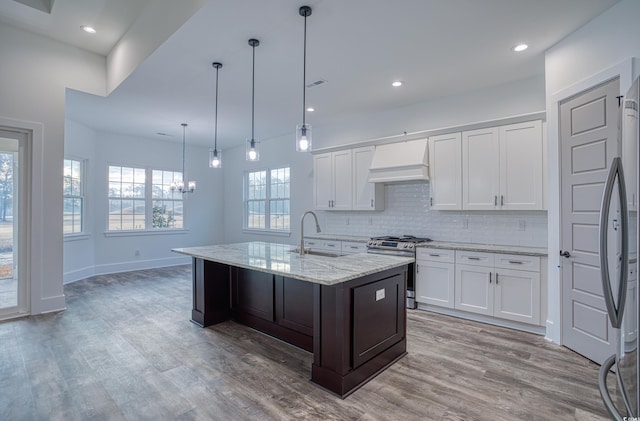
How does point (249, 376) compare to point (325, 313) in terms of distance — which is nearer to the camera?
point (325, 313)

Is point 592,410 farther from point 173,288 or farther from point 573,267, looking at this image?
point 173,288

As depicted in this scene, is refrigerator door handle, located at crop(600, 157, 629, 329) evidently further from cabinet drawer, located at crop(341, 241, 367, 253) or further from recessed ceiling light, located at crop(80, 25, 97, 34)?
recessed ceiling light, located at crop(80, 25, 97, 34)

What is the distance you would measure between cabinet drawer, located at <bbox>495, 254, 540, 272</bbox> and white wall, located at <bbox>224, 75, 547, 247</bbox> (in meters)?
0.55

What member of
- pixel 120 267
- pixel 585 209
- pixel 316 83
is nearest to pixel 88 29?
pixel 316 83

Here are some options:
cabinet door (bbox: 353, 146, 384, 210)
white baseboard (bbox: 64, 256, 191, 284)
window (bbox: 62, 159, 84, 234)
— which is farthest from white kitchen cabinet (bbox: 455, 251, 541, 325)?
window (bbox: 62, 159, 84, 234)

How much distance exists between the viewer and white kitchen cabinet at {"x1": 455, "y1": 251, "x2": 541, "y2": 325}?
3.38 m

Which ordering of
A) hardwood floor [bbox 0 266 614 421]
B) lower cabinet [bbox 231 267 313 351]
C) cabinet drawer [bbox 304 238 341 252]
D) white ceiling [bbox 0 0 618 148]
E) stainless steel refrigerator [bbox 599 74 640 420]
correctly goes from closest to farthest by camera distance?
stainless steel refrigerator [bbox 599 74 640 420] → hardwood floor [bbox 0 266 614 421] → white ceiling [bbox 0 0 618 148] → lower cabinet [bbox 231 267 313 351] → cabinet drawer [bbox 304 238 341 252]

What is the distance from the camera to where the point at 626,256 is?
3.97ft

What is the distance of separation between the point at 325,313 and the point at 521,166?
290 centimetres

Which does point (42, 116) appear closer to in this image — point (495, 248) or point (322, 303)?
point (322, 303)

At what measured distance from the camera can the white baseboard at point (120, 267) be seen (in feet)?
18.9

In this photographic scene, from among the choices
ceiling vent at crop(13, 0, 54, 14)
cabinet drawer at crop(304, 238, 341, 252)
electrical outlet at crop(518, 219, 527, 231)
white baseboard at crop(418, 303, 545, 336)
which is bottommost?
white baseboard at crop(418, 303, 545, 336)

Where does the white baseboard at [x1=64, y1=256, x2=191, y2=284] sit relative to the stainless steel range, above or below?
below

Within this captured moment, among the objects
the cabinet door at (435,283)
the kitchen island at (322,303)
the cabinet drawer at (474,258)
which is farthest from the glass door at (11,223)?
the cabinet drawer at (474,258)
